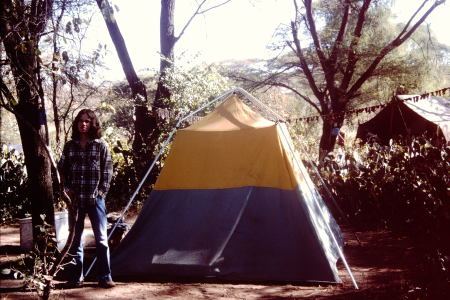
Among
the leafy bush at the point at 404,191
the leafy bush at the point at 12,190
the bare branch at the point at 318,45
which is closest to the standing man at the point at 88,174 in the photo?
the leafy bush at the point at 404,191

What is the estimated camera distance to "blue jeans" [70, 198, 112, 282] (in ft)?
14.2

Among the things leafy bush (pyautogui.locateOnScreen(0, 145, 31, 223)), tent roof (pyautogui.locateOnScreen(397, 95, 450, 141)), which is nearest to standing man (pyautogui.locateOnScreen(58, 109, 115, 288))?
leafy bush (pyautogui.locateOnScreen(0, 145, 31, 223))

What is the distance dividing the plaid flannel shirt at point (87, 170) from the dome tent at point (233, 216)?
1011 mm

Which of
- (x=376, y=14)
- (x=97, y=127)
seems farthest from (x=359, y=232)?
(x=376, y=14)

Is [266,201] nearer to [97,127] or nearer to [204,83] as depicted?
[97,127]

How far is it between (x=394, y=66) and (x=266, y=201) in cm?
1154

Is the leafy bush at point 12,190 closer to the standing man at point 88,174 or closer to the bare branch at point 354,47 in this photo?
the standing man at point 88,174

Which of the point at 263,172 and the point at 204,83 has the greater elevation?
the point at 204,83

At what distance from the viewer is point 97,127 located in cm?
438

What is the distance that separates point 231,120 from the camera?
5426 mm

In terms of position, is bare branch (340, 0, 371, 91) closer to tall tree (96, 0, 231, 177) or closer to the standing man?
tall tree (96, 0, 231, 177)

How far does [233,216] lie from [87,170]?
5.34ft

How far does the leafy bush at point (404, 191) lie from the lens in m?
4.09

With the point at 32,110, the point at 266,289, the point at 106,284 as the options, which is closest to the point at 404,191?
the point at 266,289
